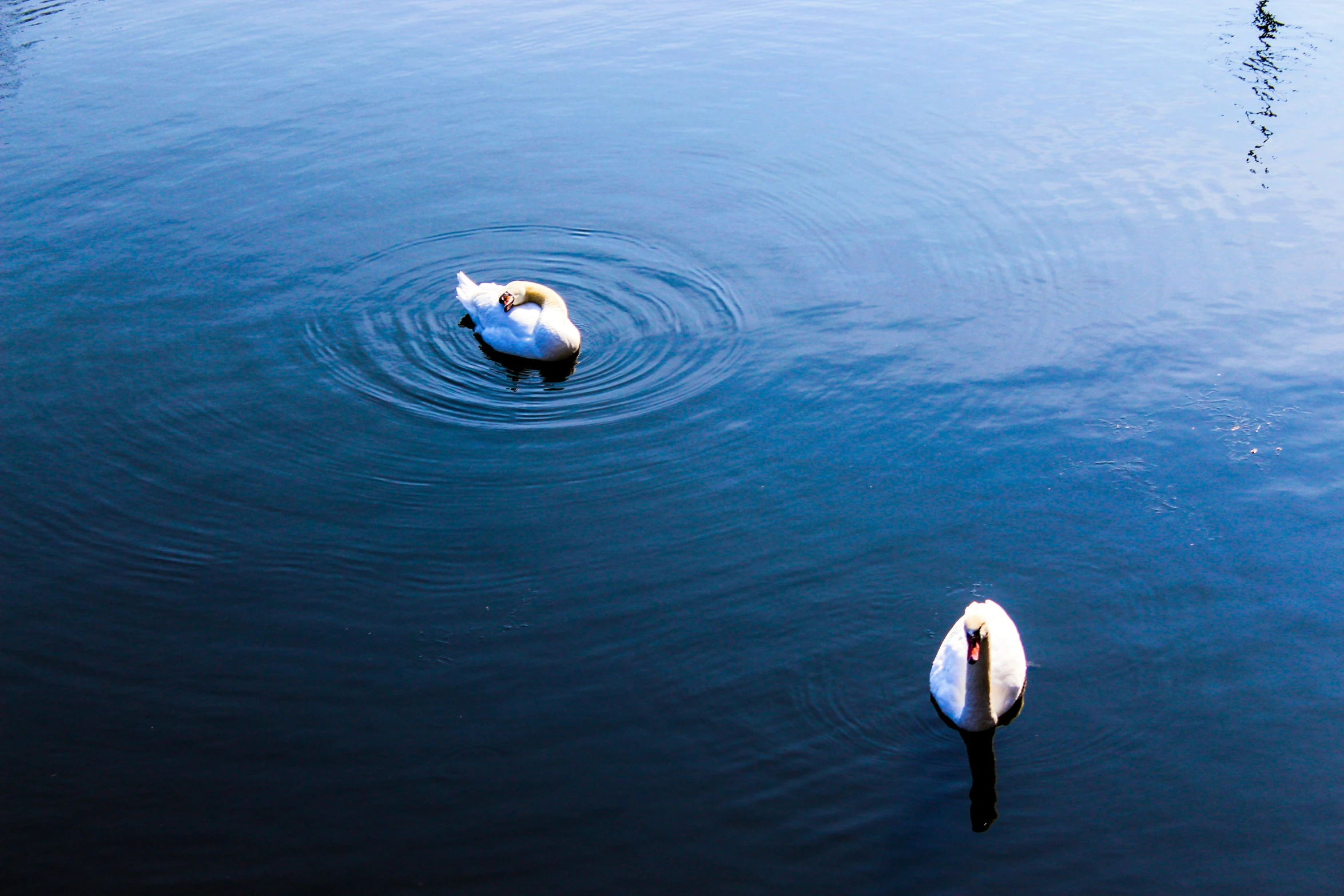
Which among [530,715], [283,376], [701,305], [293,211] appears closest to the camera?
[530,715]

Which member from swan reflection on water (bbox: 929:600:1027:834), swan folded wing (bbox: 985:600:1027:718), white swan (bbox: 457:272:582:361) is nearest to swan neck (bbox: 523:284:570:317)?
white swan (bbox: 457:272:582:361)

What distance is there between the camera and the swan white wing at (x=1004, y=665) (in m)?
10.6

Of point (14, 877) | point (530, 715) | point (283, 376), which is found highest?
point (283, 376)

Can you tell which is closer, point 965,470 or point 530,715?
point 530,715

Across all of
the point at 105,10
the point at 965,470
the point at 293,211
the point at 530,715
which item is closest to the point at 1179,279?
the point at 965,470

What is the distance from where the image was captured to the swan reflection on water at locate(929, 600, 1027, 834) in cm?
1020

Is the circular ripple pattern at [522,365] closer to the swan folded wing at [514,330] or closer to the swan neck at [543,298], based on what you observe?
the swan folded wing at [514,330]

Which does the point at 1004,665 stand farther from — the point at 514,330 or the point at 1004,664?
the point at 514,330

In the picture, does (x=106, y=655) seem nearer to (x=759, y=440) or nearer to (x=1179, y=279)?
(x=759, y=440)

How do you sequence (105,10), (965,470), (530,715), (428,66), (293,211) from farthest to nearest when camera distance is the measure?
(105,10) → (428,66) → (293,211) → (965,470) → (530,715)

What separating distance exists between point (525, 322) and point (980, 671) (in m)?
8.11

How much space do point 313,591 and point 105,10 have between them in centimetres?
2525

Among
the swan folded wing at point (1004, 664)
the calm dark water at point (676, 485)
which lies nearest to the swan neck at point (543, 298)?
the calm dark water at point (676, 485)

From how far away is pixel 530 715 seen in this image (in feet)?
35.3
